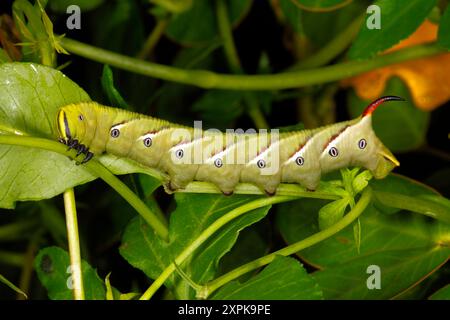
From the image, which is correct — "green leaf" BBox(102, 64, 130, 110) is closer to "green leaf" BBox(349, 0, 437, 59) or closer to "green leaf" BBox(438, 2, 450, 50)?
"green leaf" BBox(349, 0, 437, 59)

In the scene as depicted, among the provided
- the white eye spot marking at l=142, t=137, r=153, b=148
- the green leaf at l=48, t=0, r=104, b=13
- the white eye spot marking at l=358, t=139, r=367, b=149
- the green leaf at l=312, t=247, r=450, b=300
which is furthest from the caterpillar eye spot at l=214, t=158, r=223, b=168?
the green leaf at l=48, t=0, r=104, b=13

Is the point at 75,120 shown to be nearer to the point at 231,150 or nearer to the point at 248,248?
the point at 231,150

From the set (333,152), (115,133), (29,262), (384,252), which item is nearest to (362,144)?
(333,152)

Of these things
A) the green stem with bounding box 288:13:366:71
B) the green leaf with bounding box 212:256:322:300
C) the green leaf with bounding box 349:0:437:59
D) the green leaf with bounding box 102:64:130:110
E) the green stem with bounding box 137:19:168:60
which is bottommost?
the green leaf with bounding box 212:256:322:300

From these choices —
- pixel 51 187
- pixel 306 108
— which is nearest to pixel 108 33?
pixel 306 108

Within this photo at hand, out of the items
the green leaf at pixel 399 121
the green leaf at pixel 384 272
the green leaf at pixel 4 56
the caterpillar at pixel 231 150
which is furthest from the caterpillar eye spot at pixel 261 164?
the green leaf at pixel 399 121

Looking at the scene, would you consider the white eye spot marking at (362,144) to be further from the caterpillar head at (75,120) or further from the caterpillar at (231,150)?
the caterpillar head at (75,120)
